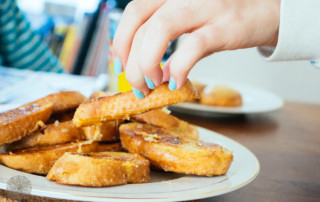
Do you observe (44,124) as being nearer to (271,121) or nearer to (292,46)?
(292,46)

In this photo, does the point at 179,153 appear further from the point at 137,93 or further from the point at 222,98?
the point at 222,98

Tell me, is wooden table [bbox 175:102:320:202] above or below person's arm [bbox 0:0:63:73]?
below

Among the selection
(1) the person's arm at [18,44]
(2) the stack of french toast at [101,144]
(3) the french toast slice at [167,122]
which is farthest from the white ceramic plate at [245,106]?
(1) the person's arm at [18,44]

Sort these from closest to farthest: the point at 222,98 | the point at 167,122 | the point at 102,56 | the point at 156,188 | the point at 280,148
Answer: the point at 156,188, the point at 167,122, the point at 280,148, the point at 222,98, the point at 102,56

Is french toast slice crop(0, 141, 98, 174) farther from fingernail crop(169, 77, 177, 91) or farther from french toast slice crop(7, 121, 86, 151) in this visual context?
fingernail crop(169, 77, 177, 91)

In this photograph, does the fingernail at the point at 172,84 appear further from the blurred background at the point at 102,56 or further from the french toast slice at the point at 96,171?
the blurred background at the point at 102,56

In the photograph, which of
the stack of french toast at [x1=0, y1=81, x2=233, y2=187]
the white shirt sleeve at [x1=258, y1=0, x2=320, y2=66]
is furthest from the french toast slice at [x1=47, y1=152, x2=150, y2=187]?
the white shirt sleeve at [x1=258, y1=0, x2=320, y2=66]

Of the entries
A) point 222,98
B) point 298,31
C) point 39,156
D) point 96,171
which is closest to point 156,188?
point 96,171
